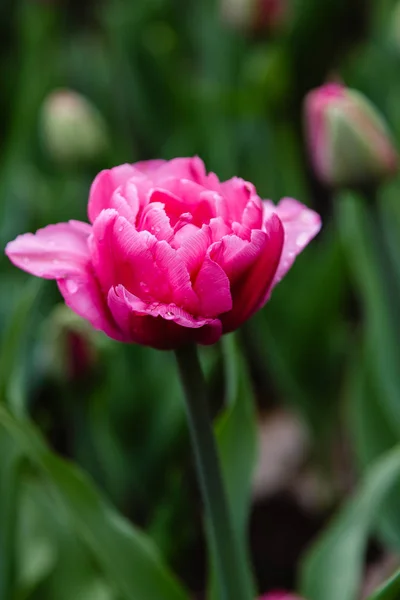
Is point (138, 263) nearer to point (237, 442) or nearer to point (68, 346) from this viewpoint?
point (237, 442)

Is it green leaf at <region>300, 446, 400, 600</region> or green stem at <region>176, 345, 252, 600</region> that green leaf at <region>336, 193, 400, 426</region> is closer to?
green leaf at <region>300, 446, 400, 600</region>

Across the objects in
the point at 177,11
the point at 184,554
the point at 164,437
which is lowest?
the point at 184,554

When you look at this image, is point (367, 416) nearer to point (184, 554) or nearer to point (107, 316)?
point (184, 554)

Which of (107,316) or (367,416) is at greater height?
(107,316)

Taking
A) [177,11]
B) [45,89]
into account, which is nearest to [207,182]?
[45,89]

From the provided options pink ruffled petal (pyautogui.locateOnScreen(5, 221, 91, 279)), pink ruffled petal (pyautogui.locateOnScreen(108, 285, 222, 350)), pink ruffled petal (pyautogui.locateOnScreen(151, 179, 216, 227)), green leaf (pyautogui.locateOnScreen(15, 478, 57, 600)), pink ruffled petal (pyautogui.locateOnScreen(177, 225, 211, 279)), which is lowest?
green leaf (pyautogui.locateOnScreen(15, 478, 57, 600))

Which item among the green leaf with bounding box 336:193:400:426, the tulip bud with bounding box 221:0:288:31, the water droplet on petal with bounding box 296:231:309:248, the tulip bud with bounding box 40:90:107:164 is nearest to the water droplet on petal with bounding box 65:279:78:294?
the water droplet on petal with bounding box 296:231:309:248

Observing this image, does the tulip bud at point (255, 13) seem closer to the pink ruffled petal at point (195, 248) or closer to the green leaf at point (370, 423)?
the green leaf at point (370, 423)
